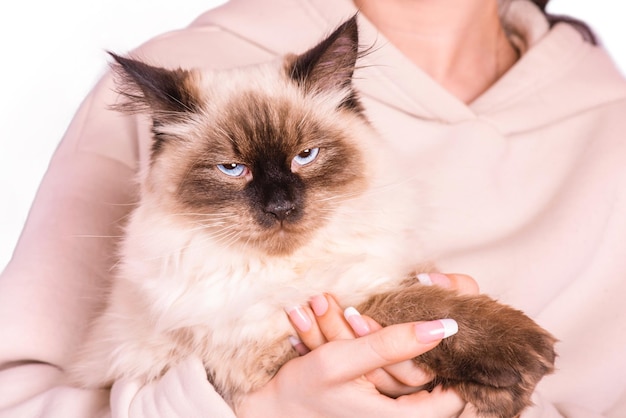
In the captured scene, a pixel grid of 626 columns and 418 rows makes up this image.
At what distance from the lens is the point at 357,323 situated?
4.47 feet

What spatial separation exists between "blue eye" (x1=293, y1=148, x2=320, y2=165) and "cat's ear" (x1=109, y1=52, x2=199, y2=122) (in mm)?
251

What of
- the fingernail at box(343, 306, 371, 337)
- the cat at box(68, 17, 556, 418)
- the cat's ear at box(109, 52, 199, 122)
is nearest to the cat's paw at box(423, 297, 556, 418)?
the cat at box(68, 17, 556, 418)

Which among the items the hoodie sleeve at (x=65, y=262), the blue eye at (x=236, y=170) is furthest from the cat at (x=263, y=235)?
the hoodie sleeve at (x=65, y=262)

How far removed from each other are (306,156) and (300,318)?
0.33 meters

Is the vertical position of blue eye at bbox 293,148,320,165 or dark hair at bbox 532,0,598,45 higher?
blue eye at bbox 293,148,320,165

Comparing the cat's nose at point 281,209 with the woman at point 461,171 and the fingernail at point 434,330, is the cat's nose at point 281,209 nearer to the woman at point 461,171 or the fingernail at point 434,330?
the fingernail at point 434,330

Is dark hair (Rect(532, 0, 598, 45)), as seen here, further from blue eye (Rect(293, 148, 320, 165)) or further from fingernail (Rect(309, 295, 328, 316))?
fingernail (Rect(309, 295, 328, 316))

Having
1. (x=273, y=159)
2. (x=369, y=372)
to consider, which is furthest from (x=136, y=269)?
(x=369, y=372)

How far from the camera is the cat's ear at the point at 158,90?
1439 millimetres

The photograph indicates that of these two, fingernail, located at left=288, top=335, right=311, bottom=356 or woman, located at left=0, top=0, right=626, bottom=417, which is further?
woman, located at left=0, top=0, right=626, bottom=417

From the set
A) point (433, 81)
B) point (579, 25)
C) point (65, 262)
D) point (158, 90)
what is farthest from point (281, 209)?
point (579, 25)

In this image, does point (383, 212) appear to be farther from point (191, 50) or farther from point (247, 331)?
point (191, 50)

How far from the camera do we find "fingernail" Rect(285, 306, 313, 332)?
1371 millimetres

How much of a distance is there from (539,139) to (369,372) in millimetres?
1030
